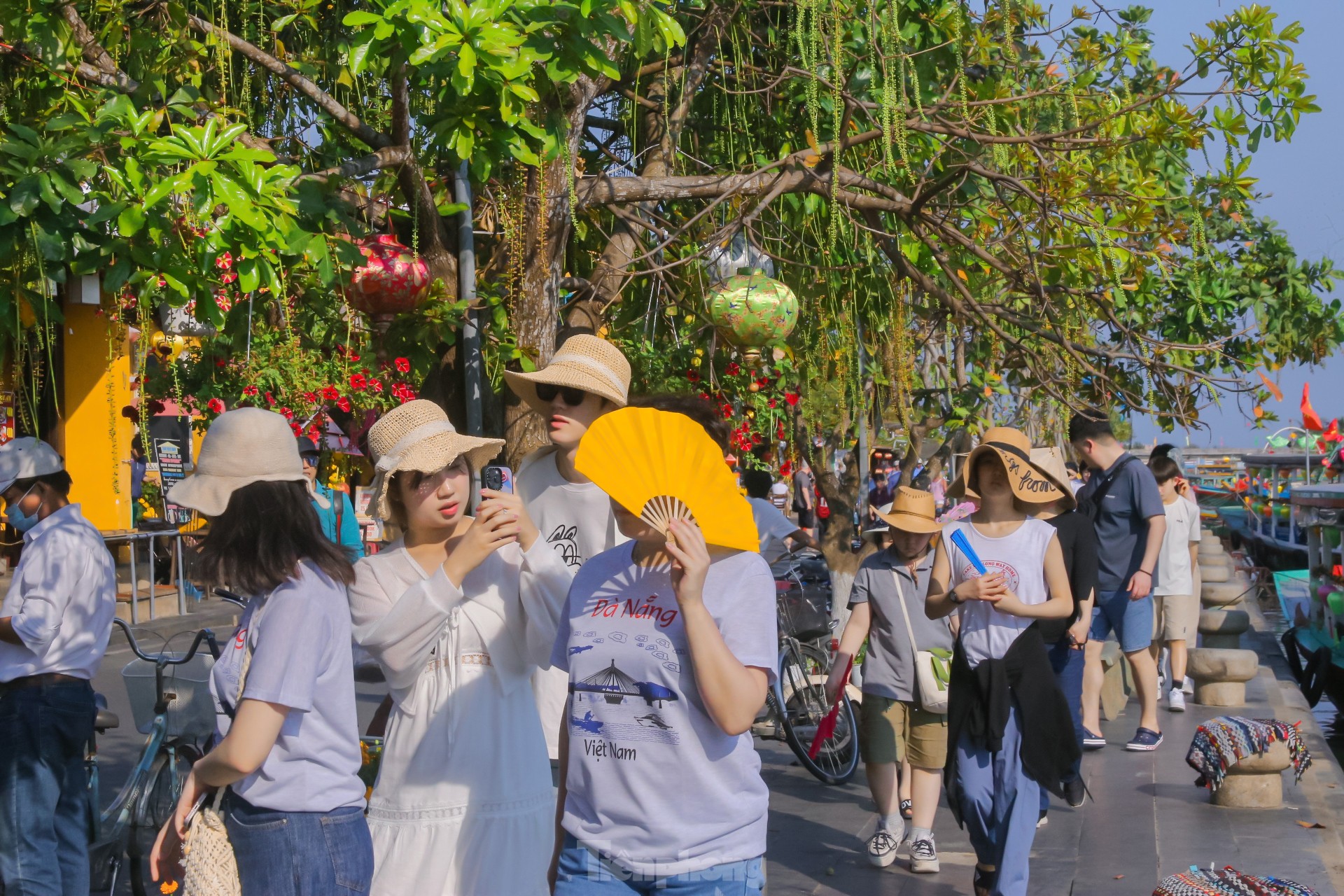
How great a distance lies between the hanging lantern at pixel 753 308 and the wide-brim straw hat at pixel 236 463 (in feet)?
Answer: 10.2

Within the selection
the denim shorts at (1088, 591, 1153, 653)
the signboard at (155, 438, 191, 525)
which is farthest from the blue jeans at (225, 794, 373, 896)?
the signboard at (155, 438, 191, 525)

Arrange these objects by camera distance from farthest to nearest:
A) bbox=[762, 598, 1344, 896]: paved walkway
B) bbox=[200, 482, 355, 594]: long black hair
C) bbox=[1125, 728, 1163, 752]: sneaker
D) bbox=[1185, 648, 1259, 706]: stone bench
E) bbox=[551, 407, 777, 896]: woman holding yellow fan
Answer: bbox=[1185, 648, 1259, 706]: stone bench, bbox=[1125, 728, 1163, 752]: sneaker, bbox=[762, 598, 1344, 896]: paved walkway, bbox=[200, 482, 355, 594]: long black hair, bbox=[551, 407, 777, 896]: woman holding yellow fan

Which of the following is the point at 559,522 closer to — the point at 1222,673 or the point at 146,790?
the point at 146,790

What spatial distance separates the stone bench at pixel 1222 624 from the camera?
10945mm

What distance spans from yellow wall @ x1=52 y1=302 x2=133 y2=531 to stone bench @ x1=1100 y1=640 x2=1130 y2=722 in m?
10.7

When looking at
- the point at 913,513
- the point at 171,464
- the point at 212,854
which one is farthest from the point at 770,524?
the point at 171,464

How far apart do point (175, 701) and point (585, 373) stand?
2834mm

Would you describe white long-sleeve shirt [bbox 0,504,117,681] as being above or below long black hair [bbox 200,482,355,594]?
below

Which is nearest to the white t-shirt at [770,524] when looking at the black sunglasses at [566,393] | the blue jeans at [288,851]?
the black sunglasses at [566,393]

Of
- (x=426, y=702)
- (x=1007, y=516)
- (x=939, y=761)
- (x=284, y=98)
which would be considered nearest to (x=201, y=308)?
(x=426, y=702)

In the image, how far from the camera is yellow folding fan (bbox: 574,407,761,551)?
264 cm

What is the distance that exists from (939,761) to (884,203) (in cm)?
250

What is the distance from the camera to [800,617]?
8781 mm

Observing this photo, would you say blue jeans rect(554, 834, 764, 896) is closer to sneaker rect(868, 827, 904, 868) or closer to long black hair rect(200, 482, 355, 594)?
long black hair rect(200, 482, 355, 594)
